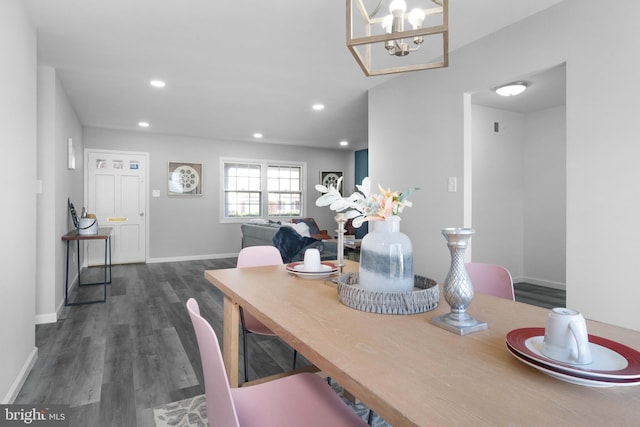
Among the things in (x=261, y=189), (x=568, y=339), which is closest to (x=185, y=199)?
(x=261, y=189)

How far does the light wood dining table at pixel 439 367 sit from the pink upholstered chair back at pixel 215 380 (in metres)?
0.20

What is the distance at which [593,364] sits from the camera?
0.72 metres

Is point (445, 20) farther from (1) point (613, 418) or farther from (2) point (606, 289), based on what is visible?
(2) point (606, 289)

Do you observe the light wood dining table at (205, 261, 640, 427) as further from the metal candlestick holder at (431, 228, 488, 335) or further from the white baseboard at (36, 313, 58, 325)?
the white baseboard at (36, 313, 58, 325)

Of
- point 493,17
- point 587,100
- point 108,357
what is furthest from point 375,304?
point 493,17

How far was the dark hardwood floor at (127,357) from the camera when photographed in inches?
76.6

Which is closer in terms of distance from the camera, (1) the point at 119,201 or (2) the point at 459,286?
(2) the point at 459,286

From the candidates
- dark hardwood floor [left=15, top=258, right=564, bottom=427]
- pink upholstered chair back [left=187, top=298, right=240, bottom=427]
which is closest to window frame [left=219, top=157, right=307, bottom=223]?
dark hardwood floor [left=15, top=258, right=564, bottom=427]

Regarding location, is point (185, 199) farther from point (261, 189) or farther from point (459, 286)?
point (459, 286)

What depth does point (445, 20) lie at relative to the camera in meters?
1.21

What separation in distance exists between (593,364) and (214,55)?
3407 mm

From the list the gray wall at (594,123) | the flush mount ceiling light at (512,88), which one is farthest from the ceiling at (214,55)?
the flush mount ceiling light at (512,88)

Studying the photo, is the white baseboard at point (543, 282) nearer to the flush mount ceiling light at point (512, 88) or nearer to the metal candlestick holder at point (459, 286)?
the flush mount ceiling light at point (512, 88)

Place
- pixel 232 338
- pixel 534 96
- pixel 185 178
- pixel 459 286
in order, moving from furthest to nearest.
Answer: pixel 185 178
pixel 534 96
pixel 232 338
pixel 459 286
